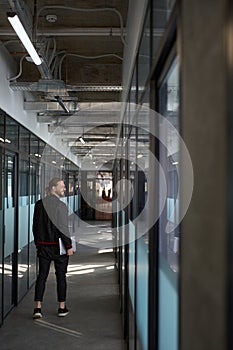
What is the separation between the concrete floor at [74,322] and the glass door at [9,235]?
228 mm

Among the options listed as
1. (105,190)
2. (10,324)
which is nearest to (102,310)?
(10,324)

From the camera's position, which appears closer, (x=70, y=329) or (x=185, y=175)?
(x=185, y=175)

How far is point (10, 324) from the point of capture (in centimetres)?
516

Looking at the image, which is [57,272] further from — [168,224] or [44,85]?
[168,224]

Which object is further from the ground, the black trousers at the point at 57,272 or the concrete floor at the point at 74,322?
the black trousers at the point at 57,272

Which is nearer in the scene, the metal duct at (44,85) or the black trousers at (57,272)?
the black trousers at (57,272)

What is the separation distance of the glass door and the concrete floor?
228 millimetres

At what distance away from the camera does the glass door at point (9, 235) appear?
5539 millimetres

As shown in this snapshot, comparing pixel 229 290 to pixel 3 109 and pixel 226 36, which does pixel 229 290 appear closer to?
pixel 226 36

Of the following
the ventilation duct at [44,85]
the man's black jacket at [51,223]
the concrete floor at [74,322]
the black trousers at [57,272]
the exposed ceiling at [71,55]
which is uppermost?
the exposed ceiling at [71,55]

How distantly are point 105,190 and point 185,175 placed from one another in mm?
19967

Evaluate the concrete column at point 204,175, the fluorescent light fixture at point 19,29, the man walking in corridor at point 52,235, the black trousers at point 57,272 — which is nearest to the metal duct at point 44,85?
the man walking in corridor at point 52,235

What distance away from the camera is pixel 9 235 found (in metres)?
5.76

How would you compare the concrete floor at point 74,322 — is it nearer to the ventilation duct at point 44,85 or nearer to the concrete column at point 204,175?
the ventilation duct at point 44,85
